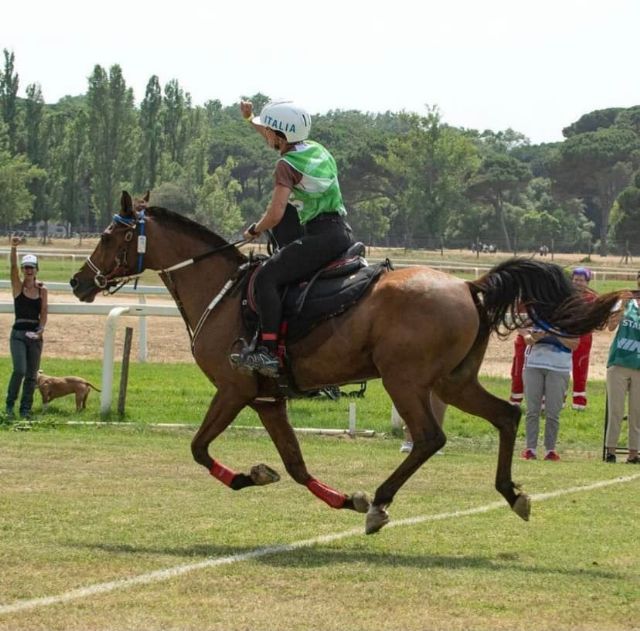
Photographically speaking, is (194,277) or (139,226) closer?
(194,277)

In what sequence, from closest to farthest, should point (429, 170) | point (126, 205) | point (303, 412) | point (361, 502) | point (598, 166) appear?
1. point (361, 502)
2. point (126, 205)
3. point (303, 412)
4. point (429, 170)
5. point (598, 166)

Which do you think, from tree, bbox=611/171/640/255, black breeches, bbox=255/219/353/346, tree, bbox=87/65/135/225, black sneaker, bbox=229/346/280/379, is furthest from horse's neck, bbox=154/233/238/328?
tree, bbox=611/171/640/255

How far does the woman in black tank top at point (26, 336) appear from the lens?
61.7 ft

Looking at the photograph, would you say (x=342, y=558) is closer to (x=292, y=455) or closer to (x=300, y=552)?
(x=300, y=552)

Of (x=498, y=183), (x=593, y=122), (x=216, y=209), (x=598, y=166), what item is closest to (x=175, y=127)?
(x=216, y=209)

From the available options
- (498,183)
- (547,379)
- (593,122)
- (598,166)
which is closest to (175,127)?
(498,183)

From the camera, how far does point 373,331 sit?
404 inches

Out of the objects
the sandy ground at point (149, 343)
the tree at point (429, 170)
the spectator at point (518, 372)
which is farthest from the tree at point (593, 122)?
the spectator at point (518, 372)

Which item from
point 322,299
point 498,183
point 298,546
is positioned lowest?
point 298,546

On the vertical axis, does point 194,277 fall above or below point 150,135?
below

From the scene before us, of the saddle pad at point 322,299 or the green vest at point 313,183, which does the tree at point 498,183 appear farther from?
the saddle pad at point 322,299

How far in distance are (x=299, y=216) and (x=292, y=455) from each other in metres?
1.88

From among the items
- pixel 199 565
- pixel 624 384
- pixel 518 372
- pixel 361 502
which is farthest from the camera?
pixel 518 372

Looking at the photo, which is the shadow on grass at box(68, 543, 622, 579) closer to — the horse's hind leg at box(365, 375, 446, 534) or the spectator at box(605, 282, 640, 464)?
the horse's hind leg at box(365, 375, 446, 534)
